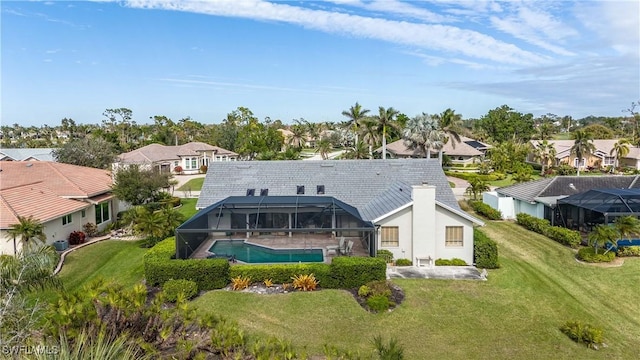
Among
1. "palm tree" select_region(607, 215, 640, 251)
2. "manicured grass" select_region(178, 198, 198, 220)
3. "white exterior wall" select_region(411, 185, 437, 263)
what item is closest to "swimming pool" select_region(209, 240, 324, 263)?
"white exterior wall" select_region(411, 185, 437, 263)

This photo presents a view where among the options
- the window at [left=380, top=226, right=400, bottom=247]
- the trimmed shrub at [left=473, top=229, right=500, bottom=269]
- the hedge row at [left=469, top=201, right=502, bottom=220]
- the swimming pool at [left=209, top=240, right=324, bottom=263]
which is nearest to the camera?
the swimming pool at [left=209, top=240, right=324, bottom=263]

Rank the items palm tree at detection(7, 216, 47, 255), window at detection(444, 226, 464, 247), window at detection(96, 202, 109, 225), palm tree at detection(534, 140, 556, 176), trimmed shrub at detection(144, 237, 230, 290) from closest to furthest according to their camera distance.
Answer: trimmed shrub at detection(144, 237, 230, 290) < palm tree at detection(7, 216, 47, 255) < window at detection(444, 226, 464, 247) < window at detection(96, 202, 109, 225) < palm tree at detection(534, 140, 556, 176)

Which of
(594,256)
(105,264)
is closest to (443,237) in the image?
(594,256)

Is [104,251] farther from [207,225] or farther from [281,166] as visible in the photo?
[281,166]

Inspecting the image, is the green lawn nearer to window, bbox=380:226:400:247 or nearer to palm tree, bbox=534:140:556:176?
window, bbox=380:226:400:247

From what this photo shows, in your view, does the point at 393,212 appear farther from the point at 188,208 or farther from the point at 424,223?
the point at 188,208

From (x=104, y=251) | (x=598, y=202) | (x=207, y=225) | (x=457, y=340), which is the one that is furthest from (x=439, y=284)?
(x=104, y=251)
